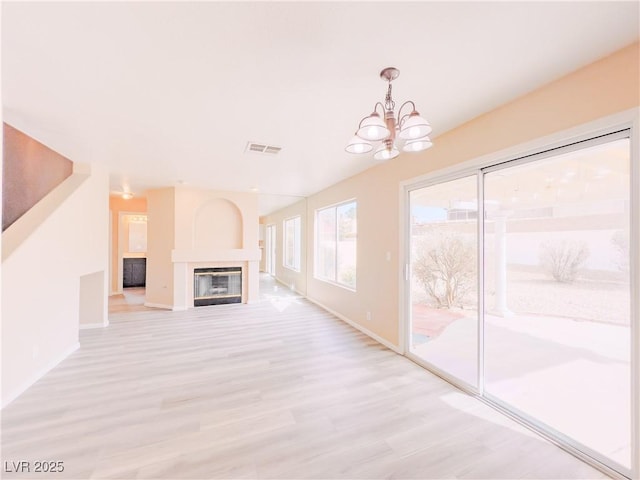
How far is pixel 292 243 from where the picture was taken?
27.3 feet

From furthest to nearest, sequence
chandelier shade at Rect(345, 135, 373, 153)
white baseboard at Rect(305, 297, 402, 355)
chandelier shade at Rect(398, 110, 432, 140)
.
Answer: white baseboard at Rect(305, 297, 402, 355) → chandelier shade at Rect(345, 135, 373, 153) → chandelier shade at Rect(398, 110, 432, 140)

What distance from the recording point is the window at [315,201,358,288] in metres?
4.97

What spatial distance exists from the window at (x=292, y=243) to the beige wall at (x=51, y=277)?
4.46 meters

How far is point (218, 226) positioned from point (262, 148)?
3424 mm

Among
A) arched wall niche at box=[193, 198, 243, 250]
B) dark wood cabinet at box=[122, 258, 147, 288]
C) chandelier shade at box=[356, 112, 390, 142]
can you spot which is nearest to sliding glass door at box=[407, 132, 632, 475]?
chandelier shade at box=[356, 112, 390, 142]

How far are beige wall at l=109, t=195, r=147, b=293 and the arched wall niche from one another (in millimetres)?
2706

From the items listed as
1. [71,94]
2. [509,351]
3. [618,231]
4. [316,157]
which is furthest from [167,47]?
[509,351]

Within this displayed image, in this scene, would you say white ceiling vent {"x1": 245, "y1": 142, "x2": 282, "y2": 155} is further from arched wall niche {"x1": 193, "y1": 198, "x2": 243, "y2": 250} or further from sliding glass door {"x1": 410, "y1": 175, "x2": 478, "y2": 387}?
arched wall niche {"x1": 193, "y1": 198, "x2": 243, "y2": 250}

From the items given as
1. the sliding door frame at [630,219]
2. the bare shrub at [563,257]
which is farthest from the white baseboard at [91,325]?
the bare shrub at [563,257]

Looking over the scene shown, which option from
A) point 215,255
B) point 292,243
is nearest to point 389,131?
point 215,255

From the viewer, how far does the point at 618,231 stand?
1.71 meters

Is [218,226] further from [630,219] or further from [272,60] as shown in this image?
[630,219]

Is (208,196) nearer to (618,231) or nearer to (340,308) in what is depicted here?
(340,308)

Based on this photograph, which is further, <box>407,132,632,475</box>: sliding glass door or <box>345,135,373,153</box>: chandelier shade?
<box>407,132,632,475</box>: sliding glass door
